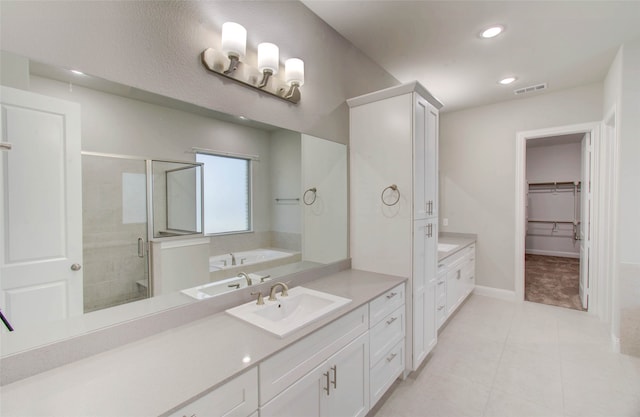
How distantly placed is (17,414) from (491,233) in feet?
15.2

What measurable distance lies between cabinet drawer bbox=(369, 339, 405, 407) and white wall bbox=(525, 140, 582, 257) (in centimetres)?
642

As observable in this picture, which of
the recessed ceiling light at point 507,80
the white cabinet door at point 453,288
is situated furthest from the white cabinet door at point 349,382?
the recessed ceiling light at point 507,80

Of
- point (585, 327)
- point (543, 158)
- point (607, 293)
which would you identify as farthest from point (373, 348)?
point (543, 158)

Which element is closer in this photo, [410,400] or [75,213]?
[75,213]

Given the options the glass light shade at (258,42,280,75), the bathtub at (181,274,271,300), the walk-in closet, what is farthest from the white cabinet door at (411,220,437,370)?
the walk-in closet

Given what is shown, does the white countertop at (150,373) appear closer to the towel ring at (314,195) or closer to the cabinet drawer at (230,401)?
the cabinet drawer at (230,401)

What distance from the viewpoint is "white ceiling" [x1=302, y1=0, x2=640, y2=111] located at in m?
2.04

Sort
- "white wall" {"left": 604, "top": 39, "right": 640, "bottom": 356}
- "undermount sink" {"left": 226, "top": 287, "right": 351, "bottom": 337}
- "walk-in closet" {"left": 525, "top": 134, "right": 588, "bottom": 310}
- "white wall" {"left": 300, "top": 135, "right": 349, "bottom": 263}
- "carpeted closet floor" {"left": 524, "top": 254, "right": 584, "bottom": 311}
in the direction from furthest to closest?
"walk-in closet" {"left": 525, "top": 134, "right": 588, "bottom": 310}
"carpeted closet floor" {"left": 524, "top": 254, "right": 584, "bottom": 311}
"white wall" {"left": 604, "top": 39, "right": 640, "bottom": 356}
"white wall" {"left": 300, "top": 135, "right": 349, "bottom": 263}
"undermount sink" {"left": 226, "top": 287, "right": 351, "bottom": 337}

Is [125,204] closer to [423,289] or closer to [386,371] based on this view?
[386,371]

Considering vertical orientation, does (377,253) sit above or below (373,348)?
above

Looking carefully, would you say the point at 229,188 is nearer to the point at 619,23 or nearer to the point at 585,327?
the point at 619,23

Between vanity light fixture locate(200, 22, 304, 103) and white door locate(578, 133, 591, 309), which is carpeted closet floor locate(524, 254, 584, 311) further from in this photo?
vanity light fixture locate(200, 22, 304, 103)

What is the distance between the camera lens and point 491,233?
402 cm

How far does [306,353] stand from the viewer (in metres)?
1.26
